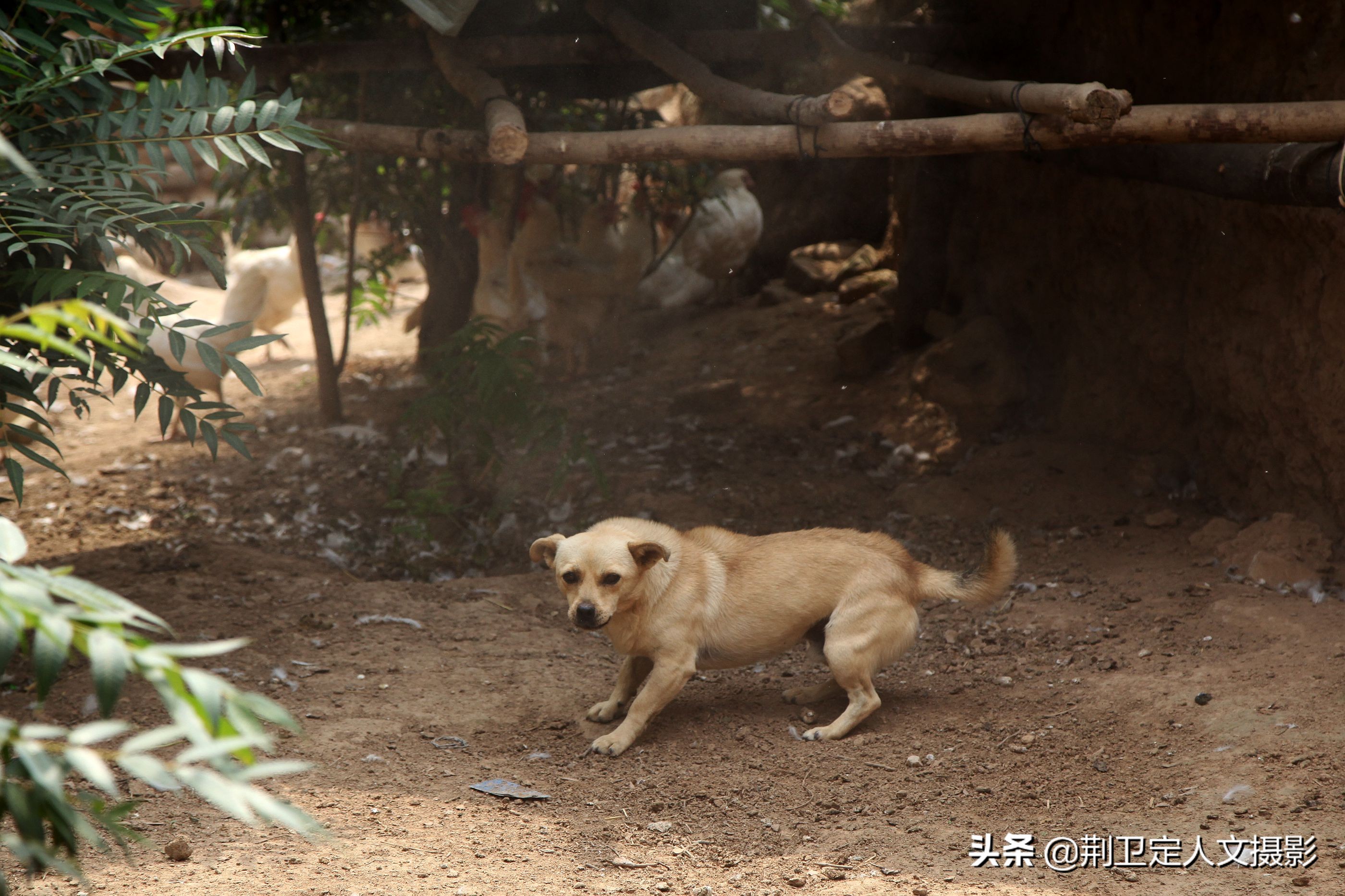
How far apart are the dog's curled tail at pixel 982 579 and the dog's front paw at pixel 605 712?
52.5 inches

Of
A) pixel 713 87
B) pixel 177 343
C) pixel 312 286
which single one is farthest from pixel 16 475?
pixel 312 286

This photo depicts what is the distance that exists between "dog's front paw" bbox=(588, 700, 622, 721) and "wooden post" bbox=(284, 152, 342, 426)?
4.96 metres

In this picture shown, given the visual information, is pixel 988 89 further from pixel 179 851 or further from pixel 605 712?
pixel 179 851

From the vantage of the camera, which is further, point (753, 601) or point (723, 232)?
point (723, 232)

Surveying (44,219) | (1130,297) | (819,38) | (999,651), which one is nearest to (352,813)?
(44,219)

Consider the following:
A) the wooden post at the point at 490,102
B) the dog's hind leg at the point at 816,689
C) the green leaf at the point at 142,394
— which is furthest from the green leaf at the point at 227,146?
the dog's hind leg at the point at 816,689

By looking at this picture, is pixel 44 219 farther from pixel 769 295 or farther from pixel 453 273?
pixel 769 295

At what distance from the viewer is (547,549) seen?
411 cm

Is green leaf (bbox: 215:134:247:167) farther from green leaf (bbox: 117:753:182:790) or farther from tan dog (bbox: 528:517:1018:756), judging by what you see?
green leaf (bbox: 117:753:182:790)

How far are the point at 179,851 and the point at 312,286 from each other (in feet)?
19.0

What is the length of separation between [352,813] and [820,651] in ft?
6.55

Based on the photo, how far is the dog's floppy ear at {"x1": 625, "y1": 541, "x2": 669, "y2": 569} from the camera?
389cm

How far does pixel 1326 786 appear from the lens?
3412 mm

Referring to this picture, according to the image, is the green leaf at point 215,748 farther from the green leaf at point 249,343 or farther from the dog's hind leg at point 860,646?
the dog's hind leg at point 860,646
